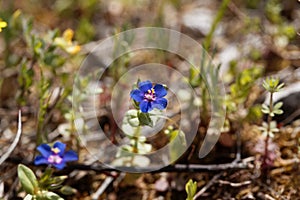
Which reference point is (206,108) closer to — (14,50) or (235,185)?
(235,185)

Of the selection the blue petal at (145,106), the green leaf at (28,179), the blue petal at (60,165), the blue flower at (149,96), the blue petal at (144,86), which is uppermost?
the blue petal at (144,86)

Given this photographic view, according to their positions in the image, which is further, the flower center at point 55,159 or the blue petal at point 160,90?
the flower center at point 55,159

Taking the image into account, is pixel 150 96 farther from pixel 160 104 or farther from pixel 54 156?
pixel 54 156

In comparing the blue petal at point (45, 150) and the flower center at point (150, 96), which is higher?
the flower center at point (150, 96)

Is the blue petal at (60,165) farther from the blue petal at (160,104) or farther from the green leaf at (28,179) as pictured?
the blue petal at (160,104)

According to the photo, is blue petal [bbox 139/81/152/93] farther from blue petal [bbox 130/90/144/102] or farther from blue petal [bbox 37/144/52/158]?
blue petal [bbox 37/144/52/158]

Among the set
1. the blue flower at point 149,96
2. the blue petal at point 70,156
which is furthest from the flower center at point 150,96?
the blue petal at point 70,156

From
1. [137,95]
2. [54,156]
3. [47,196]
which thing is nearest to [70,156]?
[54,156]
